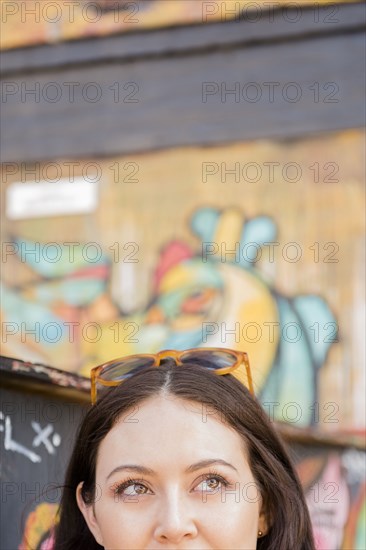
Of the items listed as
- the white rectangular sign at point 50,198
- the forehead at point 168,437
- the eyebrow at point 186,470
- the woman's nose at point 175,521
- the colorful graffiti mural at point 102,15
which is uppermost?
the colorful graffiti mural at point 102,15

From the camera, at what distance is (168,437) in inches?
79.5

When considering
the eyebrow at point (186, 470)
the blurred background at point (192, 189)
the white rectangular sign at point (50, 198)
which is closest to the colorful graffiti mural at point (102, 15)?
the blurred background at point (192, 189)

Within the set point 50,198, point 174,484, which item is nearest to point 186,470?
point 174,484

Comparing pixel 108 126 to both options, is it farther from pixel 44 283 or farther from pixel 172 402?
pixel 172 402

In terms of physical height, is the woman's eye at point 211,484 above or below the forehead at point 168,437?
below

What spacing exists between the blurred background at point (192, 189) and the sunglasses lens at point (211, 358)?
9.87 ft

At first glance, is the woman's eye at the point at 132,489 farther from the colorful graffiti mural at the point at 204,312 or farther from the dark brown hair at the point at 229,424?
the colorful graffiti mural at the point at 204,312

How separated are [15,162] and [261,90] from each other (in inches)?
65.5

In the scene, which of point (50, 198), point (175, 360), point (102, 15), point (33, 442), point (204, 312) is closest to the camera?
point (175, 360)

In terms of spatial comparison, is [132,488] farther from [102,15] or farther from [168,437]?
[102,15]

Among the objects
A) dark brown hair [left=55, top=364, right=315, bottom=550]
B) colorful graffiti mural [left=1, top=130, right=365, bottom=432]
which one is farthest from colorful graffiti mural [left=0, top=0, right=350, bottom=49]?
dark brown hair [left=55, top=364, right=315, bottom=550]

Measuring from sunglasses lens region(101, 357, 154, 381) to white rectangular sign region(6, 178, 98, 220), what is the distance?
12.2ft

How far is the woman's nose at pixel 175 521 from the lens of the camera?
1.89 m

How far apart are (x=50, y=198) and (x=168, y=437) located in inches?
167
